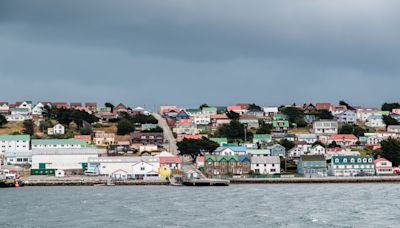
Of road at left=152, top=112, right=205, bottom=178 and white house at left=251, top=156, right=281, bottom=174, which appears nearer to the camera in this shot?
white house at left=251, top=156, right=281, bottom=174

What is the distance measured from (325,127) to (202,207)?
51.1 meters

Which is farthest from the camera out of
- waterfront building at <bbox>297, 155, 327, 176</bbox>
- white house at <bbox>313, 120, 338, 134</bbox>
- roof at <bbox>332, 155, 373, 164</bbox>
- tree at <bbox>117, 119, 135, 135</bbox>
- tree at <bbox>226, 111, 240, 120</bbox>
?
tree at <bbox>226, 111, 240, 120</bbox>

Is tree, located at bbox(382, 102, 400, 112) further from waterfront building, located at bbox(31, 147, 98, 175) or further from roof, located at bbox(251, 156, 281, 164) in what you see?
waterfront building, located at bbox(31, 147, 98, 175)

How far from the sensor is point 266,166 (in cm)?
6681

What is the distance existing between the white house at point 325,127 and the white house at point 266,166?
22901 millimetres

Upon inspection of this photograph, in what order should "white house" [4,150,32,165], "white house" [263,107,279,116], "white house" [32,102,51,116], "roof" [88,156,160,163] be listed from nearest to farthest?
"roof" [88,156,160,163], "white house" [4,150,32,165], "white house" [32,102,51,116], "white house" [263,107,279,116]

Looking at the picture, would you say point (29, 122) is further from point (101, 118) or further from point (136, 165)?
point (136, 165)

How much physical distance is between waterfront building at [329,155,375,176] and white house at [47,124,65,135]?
29.8 m

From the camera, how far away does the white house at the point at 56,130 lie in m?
82.6

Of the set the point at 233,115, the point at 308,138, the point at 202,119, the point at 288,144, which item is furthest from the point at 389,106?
the point at 288,144

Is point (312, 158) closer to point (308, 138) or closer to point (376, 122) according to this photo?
point (308, 138)

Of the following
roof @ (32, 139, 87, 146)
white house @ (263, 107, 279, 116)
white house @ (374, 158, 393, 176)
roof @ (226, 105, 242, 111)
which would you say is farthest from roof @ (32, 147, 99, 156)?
roof @ (226, 105, 242, 111)

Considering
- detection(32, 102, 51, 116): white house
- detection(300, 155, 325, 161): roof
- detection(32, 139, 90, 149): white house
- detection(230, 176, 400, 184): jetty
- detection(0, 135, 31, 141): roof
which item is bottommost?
detection(230, 176, 400, 184): jetty

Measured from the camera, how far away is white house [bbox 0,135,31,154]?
247 ft
